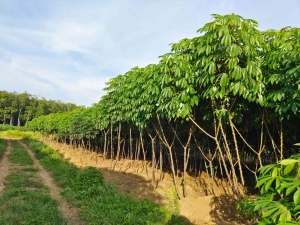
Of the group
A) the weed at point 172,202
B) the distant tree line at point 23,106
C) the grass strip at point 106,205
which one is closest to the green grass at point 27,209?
the grass strip at point 106,205

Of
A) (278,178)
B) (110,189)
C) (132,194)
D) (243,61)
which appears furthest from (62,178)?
(278,178)

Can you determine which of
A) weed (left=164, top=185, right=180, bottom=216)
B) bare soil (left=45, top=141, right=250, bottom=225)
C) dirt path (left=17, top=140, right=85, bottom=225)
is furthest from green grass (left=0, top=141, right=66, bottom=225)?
weed (left=164, top=185, right=180, bottom=216)

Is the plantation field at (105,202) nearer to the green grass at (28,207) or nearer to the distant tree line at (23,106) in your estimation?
the green grass at (28,207)

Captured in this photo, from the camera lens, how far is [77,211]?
20.9 feet

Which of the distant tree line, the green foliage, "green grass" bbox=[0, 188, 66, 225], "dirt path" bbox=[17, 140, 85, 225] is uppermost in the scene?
the distant tree line

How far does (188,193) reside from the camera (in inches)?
305

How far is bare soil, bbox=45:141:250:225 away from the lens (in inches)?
231

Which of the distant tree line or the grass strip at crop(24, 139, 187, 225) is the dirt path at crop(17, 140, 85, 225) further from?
the distant tree line

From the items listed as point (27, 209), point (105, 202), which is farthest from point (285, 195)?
point (27, 209)

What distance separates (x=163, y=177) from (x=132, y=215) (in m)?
3.99

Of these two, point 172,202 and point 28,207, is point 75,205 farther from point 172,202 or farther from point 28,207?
point 172,202

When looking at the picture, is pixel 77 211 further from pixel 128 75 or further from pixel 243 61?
pixel 243 61

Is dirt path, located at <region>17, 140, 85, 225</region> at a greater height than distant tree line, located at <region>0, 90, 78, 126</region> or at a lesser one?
lesser

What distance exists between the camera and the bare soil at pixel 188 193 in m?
5.86
